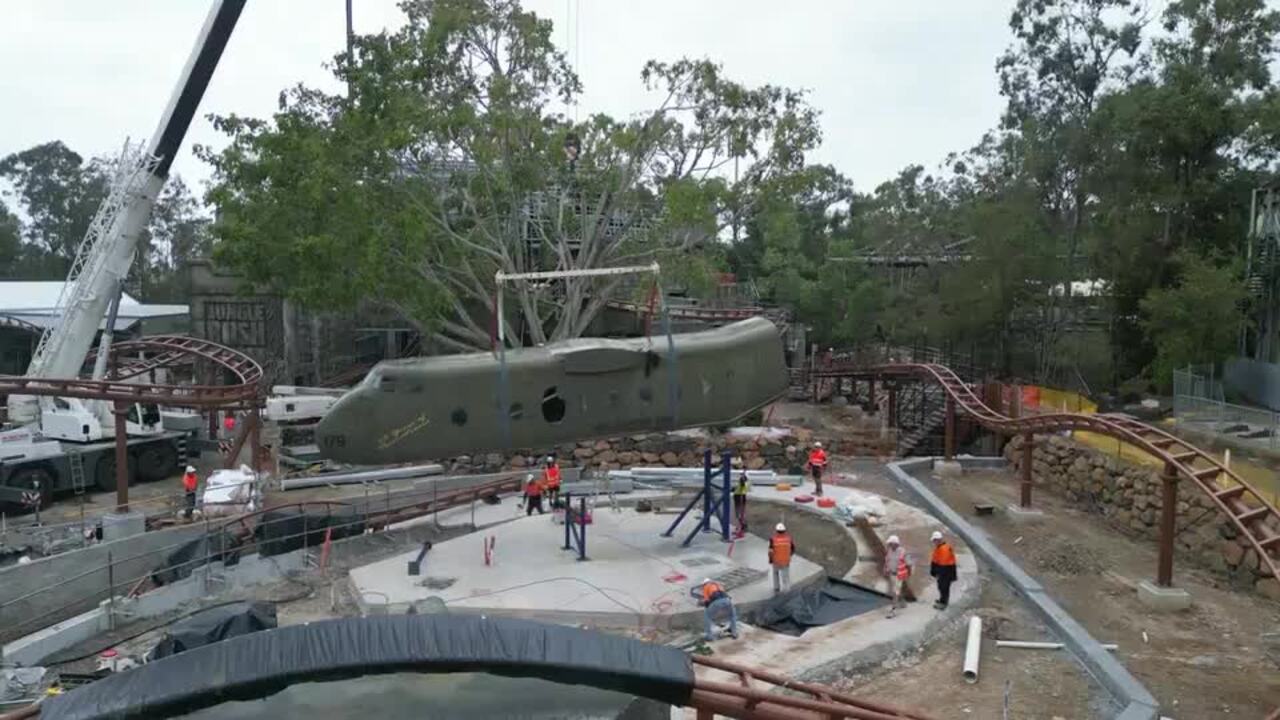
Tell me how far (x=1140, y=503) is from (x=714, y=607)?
443 inches

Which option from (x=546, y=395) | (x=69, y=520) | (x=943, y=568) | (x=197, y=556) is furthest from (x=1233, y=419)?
(x=69, y=520)

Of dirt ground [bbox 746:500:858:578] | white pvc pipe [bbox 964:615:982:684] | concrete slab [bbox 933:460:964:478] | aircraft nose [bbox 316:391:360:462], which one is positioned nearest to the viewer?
white pvc pipe [bbox 964:615:982:684]

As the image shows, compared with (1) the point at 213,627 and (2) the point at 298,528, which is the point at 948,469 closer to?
(2) the point at 298,528

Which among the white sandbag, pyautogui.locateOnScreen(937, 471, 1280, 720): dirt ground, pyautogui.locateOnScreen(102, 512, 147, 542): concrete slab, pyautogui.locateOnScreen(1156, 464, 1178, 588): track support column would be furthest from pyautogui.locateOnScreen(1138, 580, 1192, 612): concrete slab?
pyautogui.locateOnScreen(102, 512, 147, 542): concrete slab

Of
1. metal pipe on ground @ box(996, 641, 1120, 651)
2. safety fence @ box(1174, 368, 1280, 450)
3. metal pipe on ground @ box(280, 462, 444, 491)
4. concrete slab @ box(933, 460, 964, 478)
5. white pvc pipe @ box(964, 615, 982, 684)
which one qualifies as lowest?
metal pipe on ground @ box(996, 641, 1120, 651)

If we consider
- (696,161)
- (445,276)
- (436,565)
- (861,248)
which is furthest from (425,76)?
(861,248)

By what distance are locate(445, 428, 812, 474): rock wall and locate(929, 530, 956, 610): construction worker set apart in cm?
1202

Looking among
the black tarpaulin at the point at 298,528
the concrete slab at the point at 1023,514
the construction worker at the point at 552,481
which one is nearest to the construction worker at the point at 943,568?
the concrete slab at the point at 1023,514

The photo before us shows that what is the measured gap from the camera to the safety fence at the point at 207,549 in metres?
14.8

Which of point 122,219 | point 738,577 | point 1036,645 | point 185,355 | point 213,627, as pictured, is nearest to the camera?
point 213,627

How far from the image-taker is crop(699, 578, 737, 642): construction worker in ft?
43.1

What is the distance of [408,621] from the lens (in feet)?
15.4

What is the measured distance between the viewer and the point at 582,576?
15.4m

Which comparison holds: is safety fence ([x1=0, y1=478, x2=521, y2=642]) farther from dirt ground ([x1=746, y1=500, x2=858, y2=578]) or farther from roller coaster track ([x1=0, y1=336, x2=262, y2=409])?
dirt ground ([x1=746, y1=500, x2=858, y2=578])
